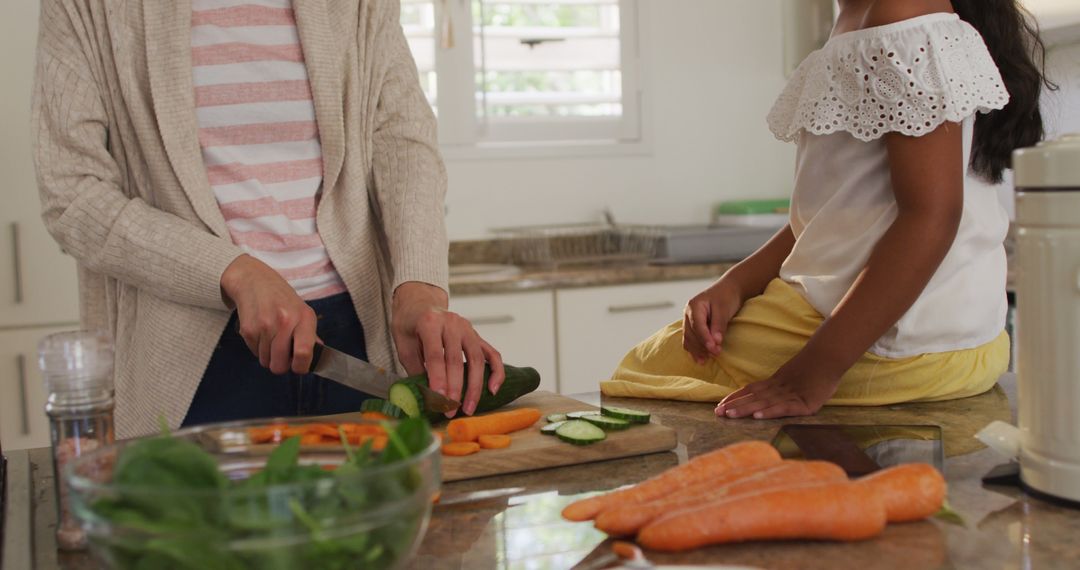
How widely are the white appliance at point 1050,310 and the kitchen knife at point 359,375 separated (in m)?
0.56

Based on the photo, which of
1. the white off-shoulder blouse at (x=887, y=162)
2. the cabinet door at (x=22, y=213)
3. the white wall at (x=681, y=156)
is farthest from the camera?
the white wall at (x=681, y=156)

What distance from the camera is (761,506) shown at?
0.75 m

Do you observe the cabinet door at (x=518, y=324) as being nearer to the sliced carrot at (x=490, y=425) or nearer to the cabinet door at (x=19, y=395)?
the cabinet door at (x=19, y=395)

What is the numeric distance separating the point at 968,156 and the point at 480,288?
170 cm

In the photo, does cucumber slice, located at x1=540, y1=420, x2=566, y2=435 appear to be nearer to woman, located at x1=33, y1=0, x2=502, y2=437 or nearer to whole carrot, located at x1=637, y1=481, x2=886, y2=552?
woman, located at x1=33, y1=0, x2=502, y2=437

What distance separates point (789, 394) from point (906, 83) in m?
0.38

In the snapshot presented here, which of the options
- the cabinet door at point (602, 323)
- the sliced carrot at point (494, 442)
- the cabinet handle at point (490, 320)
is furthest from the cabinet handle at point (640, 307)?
the sliced carrot at point (494, 442)

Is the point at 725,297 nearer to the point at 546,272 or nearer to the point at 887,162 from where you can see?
the point at 887,162

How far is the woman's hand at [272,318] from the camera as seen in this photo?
112 centimetres

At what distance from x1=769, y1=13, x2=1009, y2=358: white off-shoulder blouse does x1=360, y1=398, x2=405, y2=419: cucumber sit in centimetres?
54

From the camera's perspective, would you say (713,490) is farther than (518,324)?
No

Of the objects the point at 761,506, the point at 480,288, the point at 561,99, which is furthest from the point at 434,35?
the point at 761,506

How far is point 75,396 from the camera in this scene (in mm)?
773

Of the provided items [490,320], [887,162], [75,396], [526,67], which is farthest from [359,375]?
[526,67]
